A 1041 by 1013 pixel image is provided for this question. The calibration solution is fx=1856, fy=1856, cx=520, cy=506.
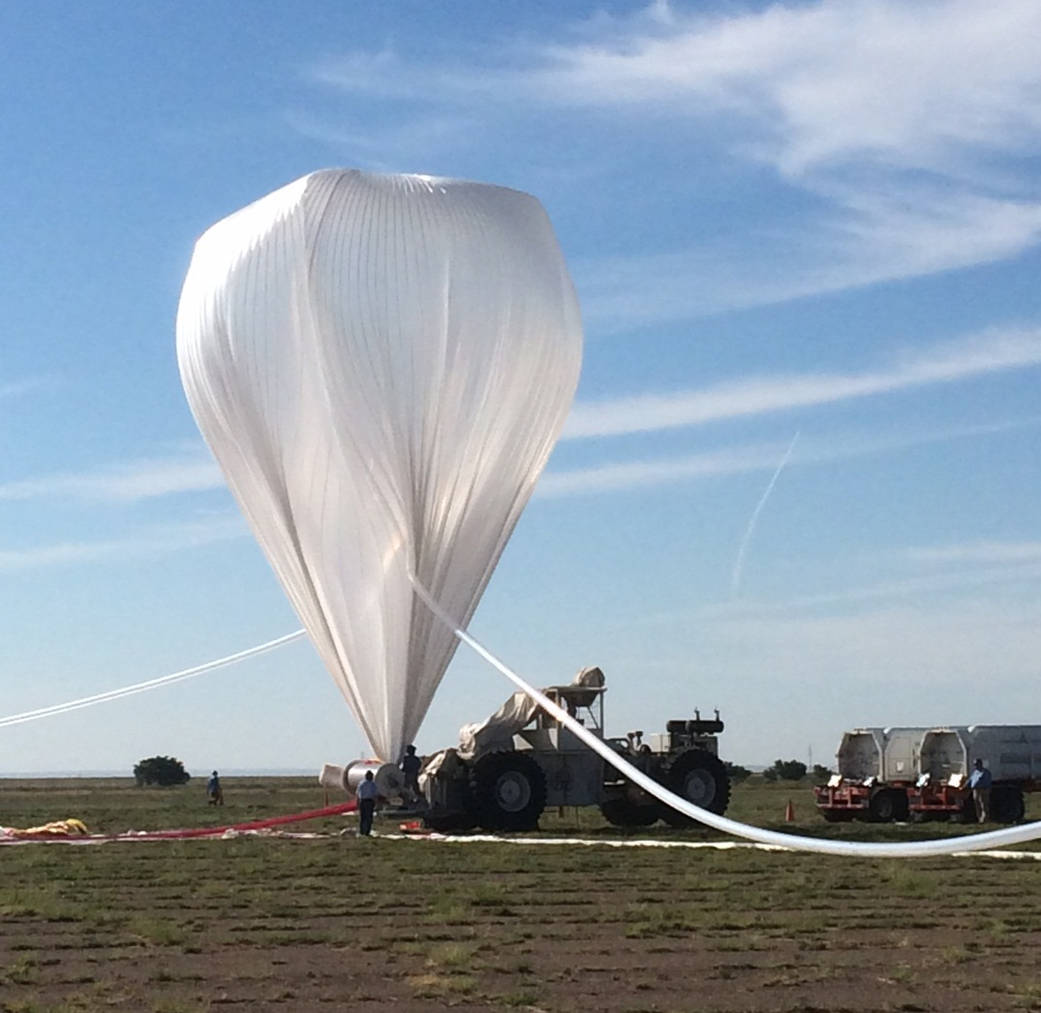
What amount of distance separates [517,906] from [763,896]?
7.67 feet

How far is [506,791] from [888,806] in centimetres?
838

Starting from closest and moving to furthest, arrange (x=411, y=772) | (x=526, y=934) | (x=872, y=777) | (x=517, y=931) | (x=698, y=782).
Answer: (x=526, y=934), (x=517, y=931), (x=411, y=772), (x=698, y=782), (x=872, y=777)

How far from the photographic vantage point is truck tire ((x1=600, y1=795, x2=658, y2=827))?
28.4 metres

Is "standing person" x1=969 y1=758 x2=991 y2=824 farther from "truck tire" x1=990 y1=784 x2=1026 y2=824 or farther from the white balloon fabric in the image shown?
the white balloon fabric

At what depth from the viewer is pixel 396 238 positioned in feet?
84.7

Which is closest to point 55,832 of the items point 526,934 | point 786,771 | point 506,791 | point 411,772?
point 411,772

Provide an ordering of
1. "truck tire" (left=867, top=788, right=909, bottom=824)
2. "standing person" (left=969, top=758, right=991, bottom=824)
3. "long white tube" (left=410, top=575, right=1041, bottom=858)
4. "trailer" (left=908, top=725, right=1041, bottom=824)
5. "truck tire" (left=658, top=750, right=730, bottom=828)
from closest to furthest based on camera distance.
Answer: "long white tube" (left=410, top=575, right=1041, bottom=858) < "truck tire" (left=658, top=750, right=730, bottom=828) < "standing person" (left=969, top=758, right=991, bottom=824) < "trailer" (left=908, top=725, right=1041, bottom=824) < "truck tire" (left=867, top=788, right=909, bottom=824)

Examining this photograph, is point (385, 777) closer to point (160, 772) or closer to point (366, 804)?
point (366, 804)

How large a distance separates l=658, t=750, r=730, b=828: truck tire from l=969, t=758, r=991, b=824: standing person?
4.35 m

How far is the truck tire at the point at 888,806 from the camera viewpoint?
31703 mm

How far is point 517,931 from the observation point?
1459cm

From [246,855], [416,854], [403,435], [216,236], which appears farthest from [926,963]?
[216,236]

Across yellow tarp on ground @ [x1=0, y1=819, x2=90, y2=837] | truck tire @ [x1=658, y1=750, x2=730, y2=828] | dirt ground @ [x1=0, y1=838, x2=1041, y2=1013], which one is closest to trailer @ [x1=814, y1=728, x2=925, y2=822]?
truck tire @ [x1=658, y1=750, x2=730, y2=828]

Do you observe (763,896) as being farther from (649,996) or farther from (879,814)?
(879,814)
